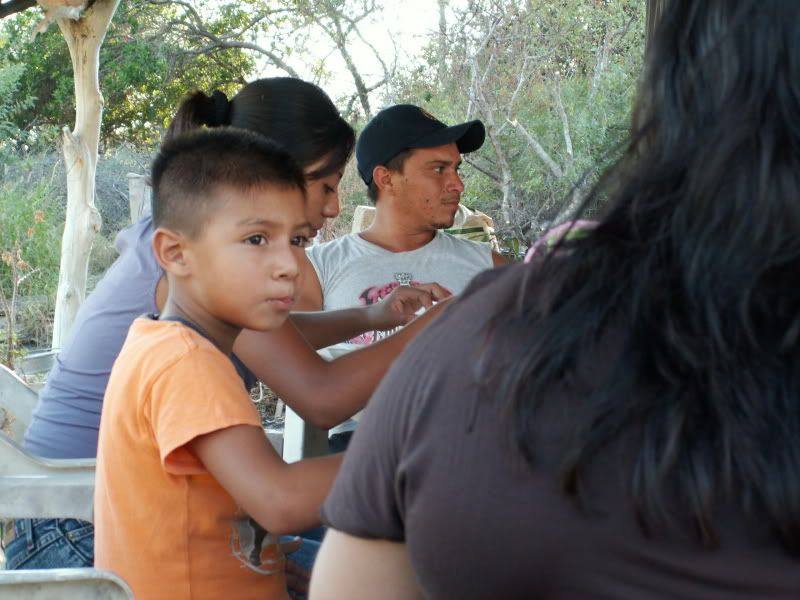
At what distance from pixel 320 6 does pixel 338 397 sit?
12908 millimetres

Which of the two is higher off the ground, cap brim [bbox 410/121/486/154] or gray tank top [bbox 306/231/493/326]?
cap brim [bbox 410/121/486/154]

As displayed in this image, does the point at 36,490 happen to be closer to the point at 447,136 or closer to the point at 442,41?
the point at 447,136

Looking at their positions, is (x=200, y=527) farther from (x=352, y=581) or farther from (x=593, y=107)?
(x=593, y=107)

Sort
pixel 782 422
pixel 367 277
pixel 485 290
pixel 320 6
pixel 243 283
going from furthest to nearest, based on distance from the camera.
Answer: pixel 320 6 → pixel 367 277 → pixel 243 283 → pixel 485 290 → pixel 782 422

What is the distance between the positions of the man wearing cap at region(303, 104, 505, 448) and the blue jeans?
124 centimetres

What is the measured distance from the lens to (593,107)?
7.95 m

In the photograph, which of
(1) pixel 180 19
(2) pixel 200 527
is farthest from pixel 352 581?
(1) pixel 180 19

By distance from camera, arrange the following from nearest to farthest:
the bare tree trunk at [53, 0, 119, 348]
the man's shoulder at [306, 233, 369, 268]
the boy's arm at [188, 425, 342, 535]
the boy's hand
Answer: the boy's arm at [188, 425, 342, 535] → the boy's hand → the man's shoulder at [306, 233, 369, 268] → the bare tree trunk at [53, 0, 119, 348]

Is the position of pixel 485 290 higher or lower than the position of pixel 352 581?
higher

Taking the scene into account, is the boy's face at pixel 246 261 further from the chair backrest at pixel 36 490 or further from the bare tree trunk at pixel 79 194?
the bare tree trunk at pixel 79 194

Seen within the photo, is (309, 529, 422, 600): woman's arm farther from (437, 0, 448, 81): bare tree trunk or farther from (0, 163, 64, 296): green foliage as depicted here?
(0, 163, 64, 296): green foliage

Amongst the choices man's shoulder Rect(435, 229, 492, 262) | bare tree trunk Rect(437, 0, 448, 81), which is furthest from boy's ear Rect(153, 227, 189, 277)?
bare tree trunk Rect(437, 0, 448, 81)

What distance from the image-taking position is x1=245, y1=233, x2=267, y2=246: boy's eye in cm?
161

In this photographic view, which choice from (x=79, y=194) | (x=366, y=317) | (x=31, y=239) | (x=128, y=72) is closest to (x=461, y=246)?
(x=366, y=317)
